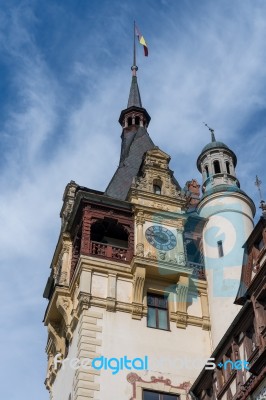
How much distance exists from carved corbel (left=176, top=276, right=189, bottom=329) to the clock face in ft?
6.42

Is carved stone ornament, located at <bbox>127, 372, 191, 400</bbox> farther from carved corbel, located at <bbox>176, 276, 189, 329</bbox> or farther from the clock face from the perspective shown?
the clock face

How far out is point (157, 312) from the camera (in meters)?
28.8

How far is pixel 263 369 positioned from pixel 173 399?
25.3 ft

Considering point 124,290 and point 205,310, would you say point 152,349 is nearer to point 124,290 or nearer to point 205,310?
point 124,290

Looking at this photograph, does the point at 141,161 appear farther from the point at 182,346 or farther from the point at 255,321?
the point at 255,321

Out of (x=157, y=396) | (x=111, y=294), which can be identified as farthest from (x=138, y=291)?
(x=157, y=396)

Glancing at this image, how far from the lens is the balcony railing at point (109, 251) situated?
29.7m

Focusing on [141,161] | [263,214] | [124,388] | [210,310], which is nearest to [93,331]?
[124,388]

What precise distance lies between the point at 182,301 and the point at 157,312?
117 cm

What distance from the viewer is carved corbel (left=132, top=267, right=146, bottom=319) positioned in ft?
91.9

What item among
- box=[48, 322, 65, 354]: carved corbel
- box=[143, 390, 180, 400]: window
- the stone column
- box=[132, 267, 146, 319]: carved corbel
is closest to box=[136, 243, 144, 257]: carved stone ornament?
the stone column

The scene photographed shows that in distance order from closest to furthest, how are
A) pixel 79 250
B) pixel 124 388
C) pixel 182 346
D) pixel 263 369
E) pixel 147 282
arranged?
1. pixel 263 369
2. pixel 124 388
3. pixel 182 346
4. pixel 147 282
5. pixel 79 250

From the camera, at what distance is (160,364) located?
26.5 m

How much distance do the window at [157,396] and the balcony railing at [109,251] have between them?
20.7 feet
